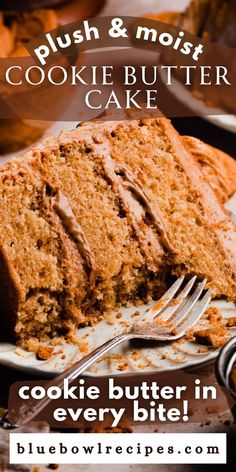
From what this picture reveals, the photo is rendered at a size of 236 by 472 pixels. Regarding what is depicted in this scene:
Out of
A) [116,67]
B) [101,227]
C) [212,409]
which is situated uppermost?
[116,67]

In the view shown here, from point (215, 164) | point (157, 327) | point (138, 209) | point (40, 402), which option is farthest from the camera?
point (215, 164)

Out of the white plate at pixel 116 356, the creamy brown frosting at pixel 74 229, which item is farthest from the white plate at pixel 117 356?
the creamy brown frosting at pixel 74 229

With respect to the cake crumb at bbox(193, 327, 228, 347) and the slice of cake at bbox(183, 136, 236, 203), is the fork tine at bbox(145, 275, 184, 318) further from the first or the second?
the slice of cake at bbox(183, 136, 236, 203)

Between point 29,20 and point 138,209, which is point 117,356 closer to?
point 138,209

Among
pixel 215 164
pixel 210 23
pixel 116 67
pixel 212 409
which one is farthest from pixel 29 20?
pixel 212 409

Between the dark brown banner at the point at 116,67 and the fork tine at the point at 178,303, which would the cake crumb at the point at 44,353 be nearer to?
the fork tine at the point at 178,303

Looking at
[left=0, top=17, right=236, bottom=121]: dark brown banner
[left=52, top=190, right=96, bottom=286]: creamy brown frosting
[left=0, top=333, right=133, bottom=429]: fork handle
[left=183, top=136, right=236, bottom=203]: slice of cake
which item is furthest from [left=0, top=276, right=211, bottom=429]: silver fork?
[left=0, top=17, right=236, bottom=121]: dark brown banner

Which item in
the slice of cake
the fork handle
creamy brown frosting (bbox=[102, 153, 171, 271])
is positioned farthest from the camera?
the slice of cake
